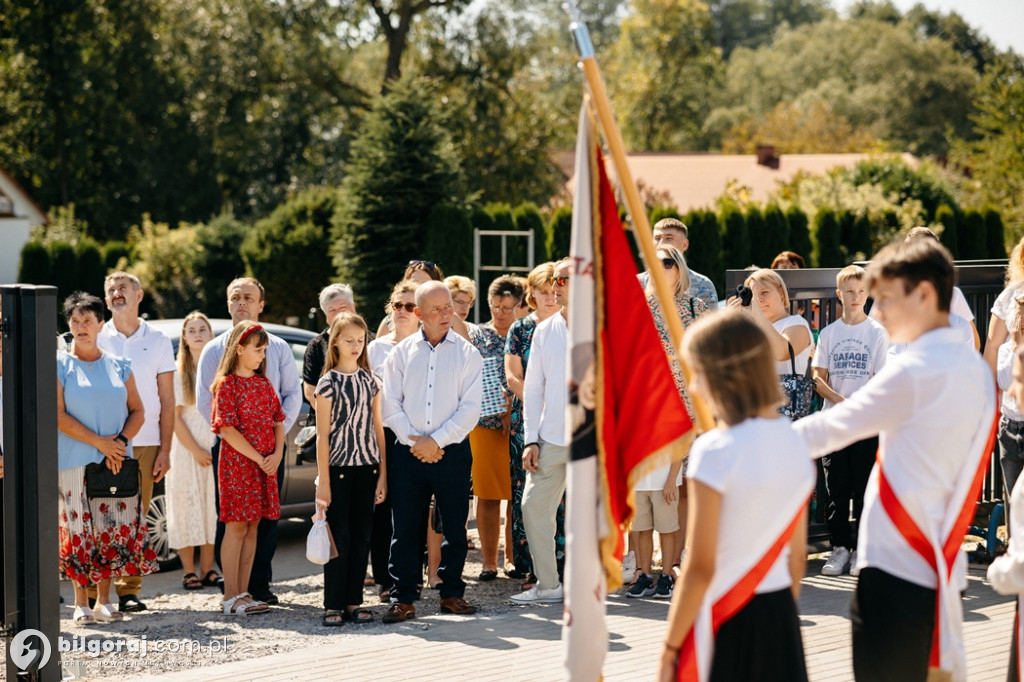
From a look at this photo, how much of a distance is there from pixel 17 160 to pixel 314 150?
1210cm

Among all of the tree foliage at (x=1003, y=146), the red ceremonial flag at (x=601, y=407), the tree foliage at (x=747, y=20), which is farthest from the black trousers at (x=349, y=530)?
the tree foliage at (x=747, y=20)

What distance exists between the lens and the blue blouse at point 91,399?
7230 millimetres

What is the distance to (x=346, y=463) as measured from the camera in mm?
7258

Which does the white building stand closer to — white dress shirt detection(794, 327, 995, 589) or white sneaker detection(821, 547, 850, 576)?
white sneaker detection(821, 547, 850, 576)

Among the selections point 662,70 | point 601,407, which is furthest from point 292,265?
point 662,70

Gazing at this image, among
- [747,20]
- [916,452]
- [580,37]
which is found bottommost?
[916,452]

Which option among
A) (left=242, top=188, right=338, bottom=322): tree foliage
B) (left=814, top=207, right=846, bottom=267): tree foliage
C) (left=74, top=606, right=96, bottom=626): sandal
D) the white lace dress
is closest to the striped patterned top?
the white lace dress

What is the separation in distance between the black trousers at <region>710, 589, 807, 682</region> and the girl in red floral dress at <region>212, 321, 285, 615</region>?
4624 mm

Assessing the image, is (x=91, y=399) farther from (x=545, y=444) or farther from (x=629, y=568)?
(x=629, y=568)

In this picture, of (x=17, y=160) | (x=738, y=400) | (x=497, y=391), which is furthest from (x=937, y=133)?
(x=738, y=400)

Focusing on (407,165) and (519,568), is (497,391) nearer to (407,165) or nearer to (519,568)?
(519,568)

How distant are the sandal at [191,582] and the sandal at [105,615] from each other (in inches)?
35.5

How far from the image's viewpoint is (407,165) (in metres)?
28.6

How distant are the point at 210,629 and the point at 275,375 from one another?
67.6 inches
